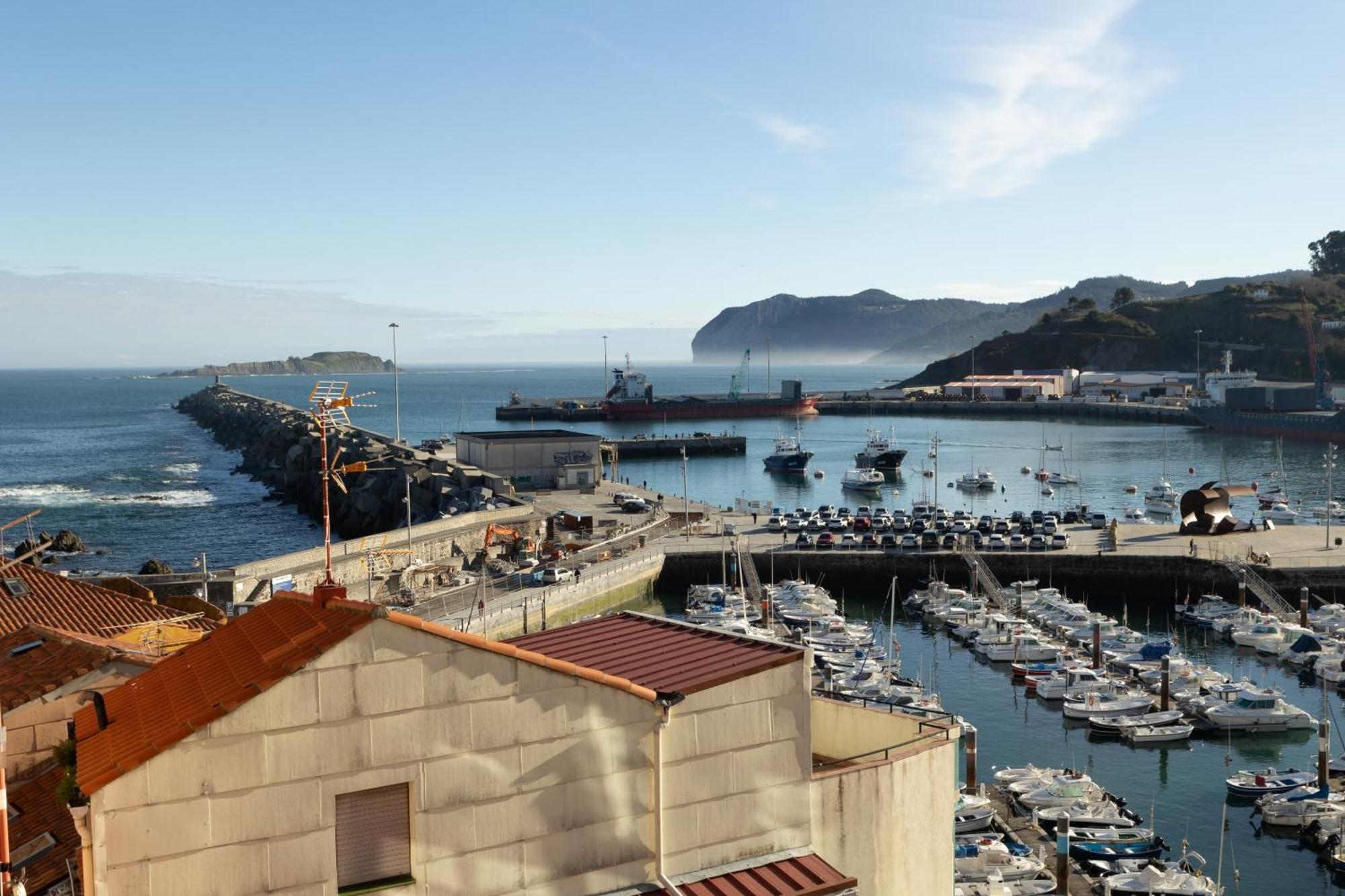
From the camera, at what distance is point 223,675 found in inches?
253

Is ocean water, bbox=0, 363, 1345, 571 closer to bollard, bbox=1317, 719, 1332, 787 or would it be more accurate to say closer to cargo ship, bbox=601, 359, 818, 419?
cargo ship, bbox=601, 359, 818, 419

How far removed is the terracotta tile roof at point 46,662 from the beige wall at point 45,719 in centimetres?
6

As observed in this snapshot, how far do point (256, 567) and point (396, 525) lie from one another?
20.4m

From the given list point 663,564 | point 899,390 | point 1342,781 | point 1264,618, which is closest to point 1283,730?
point 1342,781

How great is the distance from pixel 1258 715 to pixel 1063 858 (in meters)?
12.1

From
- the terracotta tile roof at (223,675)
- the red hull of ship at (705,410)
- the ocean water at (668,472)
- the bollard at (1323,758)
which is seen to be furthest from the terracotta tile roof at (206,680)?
the red hull of ship at (705,410)

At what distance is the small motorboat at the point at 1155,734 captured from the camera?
2788 cm

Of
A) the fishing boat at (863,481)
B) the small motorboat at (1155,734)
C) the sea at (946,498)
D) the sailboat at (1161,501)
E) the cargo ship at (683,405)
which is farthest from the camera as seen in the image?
the cargo ship at (683,405)

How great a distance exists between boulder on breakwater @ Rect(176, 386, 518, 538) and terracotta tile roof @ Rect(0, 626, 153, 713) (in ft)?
80.3

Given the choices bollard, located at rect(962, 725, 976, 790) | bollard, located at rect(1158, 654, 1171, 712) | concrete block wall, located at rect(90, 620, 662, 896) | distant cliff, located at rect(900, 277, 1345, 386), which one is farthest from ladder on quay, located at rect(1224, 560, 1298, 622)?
distant cliff, located at rect(900, 277, 1345, 386)

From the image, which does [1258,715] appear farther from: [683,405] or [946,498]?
[683,405]

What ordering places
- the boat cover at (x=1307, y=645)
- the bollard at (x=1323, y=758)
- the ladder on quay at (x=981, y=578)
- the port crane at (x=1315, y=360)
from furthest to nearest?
the port crane at (x=1315, y=360), the ladder on quay at (x=981, y=578), the boat cover at (x=1307, y=645), the bollard at (x=1323, y=758)

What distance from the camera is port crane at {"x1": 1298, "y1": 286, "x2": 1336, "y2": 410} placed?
414ft

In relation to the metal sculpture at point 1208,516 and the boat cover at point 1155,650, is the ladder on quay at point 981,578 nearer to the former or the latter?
the boat cover at point 1155,650
